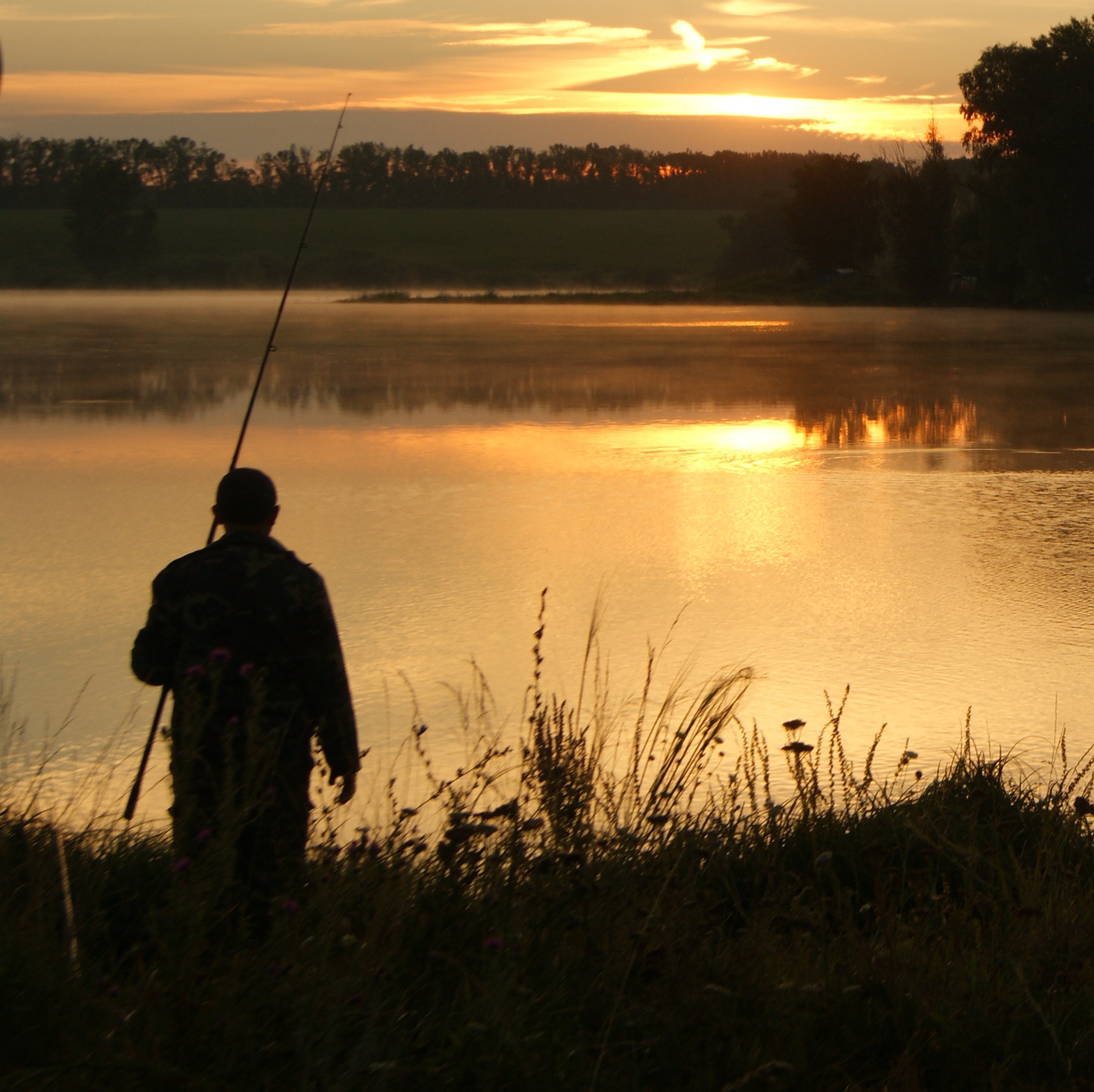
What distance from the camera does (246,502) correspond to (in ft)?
13.4

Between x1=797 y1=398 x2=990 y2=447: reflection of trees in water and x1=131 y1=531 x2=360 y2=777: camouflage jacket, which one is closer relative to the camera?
x1=131 y1=531 x2=360 y2=777: camouflage jacket

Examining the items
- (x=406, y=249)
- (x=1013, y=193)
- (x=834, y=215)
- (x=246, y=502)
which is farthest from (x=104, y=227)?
(x=246, y=502)

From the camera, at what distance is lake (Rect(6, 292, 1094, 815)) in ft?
22.3

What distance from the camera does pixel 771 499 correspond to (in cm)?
1195

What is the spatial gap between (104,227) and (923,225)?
68125 millimetres

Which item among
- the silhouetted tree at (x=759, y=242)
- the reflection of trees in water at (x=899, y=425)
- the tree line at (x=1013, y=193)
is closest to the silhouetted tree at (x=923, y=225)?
the tree line at (x=1013, y=193)

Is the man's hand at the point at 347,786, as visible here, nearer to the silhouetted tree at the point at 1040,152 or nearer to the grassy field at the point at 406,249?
the silhouetted tree at the point at 1040,152

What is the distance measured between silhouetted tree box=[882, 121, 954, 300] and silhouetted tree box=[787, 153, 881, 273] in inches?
343

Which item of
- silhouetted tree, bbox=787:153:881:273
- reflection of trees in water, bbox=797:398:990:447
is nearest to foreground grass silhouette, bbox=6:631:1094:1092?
reflection of trees in water, bbox=797:398:990:447

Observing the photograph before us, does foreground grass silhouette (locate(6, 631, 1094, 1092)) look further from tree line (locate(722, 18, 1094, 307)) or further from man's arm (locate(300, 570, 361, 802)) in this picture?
tree line (locate(722, 18, 1094, 307))

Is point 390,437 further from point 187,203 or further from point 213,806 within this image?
point 187,203

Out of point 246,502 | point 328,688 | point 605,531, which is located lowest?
point 605,531

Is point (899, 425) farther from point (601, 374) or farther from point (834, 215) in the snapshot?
point (834, 215)

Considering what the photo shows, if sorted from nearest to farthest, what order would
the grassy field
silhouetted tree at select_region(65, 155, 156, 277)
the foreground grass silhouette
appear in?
the foreground grass silhouette
the grassy field
silhouetted tree at select_region(65, 155, 156, 277)
